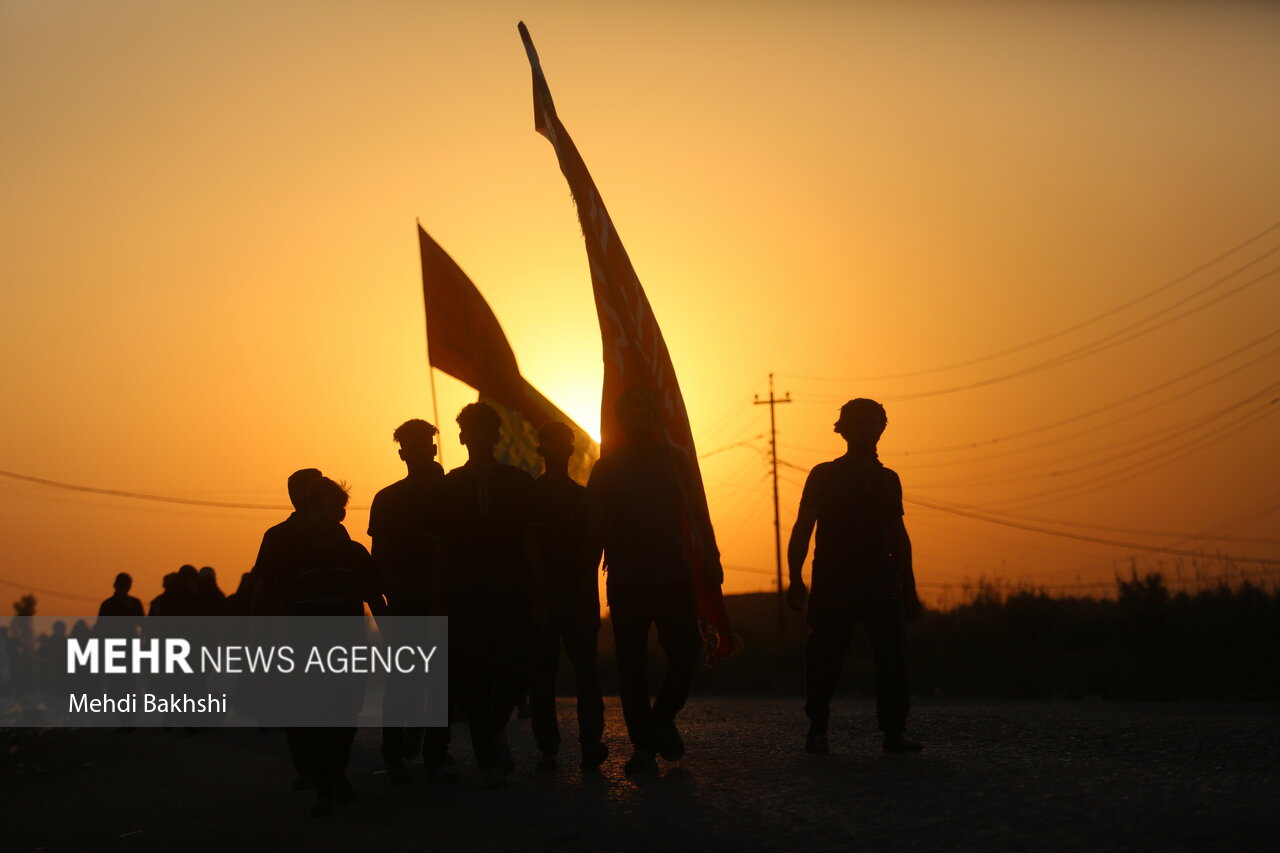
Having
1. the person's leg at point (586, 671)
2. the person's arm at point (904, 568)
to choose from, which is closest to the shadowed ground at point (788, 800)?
the person's leg at point (586, 671)

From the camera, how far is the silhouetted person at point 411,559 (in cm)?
845

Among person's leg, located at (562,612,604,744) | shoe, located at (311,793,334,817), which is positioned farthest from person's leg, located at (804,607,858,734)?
shoe, located at (311,793,334,817)

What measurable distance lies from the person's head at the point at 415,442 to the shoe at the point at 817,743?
274cm

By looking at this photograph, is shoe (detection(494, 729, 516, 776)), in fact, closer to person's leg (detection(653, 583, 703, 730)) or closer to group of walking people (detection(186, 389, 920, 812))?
group of walking people (detection(186, 389, 920, 812))

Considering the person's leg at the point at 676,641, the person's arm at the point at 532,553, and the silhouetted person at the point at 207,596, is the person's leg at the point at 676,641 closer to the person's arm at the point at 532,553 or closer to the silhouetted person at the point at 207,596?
the person's arm at the point at 532,553

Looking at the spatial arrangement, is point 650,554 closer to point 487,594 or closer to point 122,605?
point 487,594

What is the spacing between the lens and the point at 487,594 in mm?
8266

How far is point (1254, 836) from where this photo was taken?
546 cm

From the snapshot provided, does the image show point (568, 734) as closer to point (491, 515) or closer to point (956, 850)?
point (491, 515)

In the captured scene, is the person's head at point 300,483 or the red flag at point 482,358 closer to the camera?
the person's head at point 300,483

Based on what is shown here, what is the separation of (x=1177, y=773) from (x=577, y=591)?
342 cm

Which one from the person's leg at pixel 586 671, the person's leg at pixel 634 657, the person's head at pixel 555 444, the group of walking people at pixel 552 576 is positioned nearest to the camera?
the group of walking people at pixel 552 576

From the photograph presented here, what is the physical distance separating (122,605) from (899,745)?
13954 mm

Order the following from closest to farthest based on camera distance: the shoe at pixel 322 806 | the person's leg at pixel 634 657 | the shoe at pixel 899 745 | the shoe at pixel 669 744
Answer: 1. the shoe at pixel 322 806
2. the person's leg at pixel 634 657
3. the shoe at pixel 669 744
4. the shoe at pixel 899 745
